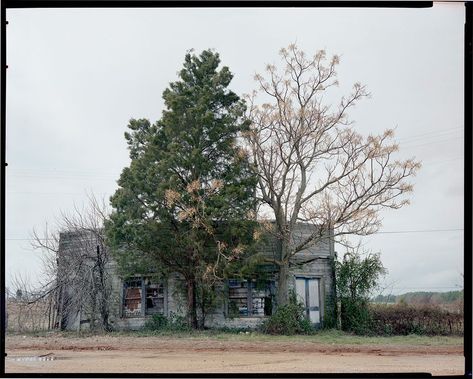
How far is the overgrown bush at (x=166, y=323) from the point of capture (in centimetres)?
1316

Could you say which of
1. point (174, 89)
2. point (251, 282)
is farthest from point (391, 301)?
point (174, 89)

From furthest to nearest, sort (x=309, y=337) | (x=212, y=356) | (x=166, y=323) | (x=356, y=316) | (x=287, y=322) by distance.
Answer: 1. (x=166, y=323)
2. (x=356, y=316)
3. (x=287, y=322)
4. (x=309, y=337)
5. (x=212, y=356)

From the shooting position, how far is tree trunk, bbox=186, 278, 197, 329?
13.1 metres

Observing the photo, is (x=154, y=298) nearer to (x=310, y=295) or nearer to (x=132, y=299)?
(x=132, y=299)

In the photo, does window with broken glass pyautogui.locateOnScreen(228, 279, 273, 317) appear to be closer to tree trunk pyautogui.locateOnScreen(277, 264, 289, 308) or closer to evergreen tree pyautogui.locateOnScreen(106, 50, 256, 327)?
tree trunk pyautogui.locateOnScreen(277, 264, 289, 308)

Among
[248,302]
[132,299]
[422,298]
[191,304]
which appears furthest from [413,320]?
[132,299]

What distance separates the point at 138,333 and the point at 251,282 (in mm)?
2313

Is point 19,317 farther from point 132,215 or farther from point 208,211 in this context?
point 208,211

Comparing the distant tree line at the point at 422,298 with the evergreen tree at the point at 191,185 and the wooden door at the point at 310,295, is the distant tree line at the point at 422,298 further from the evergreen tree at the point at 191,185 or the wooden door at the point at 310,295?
the evergreen tree at the point at 191,185

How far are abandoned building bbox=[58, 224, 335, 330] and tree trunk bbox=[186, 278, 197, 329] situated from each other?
0.16 meters

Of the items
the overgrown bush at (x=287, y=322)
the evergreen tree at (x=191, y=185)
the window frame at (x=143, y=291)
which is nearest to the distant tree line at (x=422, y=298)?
the overgrown bush at (x=287, y=322)

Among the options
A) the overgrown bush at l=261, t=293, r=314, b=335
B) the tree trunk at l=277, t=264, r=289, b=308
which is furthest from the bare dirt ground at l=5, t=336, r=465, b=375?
the tree trunk at l=277, t=264, r=289, b=308

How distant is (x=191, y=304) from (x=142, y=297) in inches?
42.7

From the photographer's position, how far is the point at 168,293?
13.4 meters
